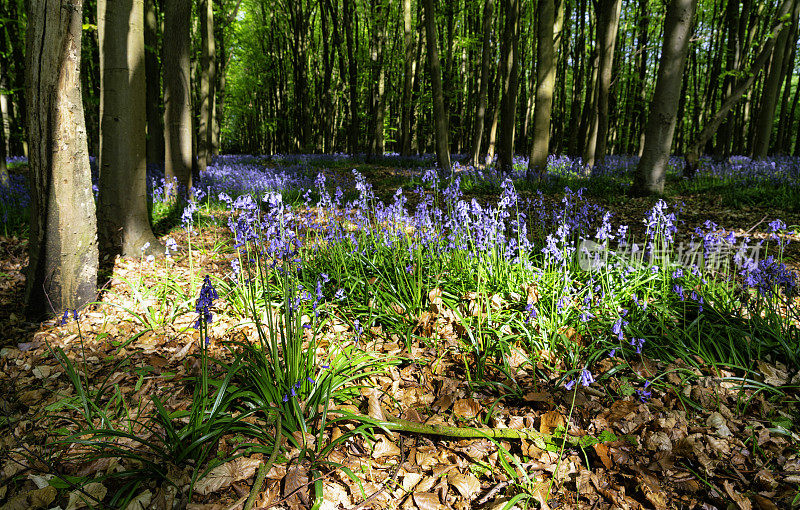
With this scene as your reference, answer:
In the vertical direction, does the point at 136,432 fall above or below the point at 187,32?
below

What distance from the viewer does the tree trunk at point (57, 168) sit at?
285 centimetres

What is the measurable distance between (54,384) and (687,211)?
8.59 m

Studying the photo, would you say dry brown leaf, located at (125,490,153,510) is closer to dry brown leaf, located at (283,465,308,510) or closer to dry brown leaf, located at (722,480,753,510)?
dry brown leaf, located at (283,465,308,510)

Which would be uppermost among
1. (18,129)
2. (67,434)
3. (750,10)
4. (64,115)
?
(750,10)

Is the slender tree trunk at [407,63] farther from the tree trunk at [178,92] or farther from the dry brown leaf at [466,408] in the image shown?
the dry brown leaf at [466,408]

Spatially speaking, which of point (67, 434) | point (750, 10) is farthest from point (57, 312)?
point (750, 10)

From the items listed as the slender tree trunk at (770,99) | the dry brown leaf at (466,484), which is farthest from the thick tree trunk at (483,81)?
the dry brown leaf at (466,484)

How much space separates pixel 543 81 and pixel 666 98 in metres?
2.43

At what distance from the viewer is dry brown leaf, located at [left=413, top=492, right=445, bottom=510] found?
1822mm

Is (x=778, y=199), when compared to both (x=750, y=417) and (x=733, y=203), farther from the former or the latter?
(x=750, y=417)

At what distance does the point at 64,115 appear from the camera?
2973 mm

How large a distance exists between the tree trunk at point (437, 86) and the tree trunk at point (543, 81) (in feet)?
7.65

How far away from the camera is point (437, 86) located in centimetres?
973

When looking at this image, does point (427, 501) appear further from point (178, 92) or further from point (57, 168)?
point (178, 92)
